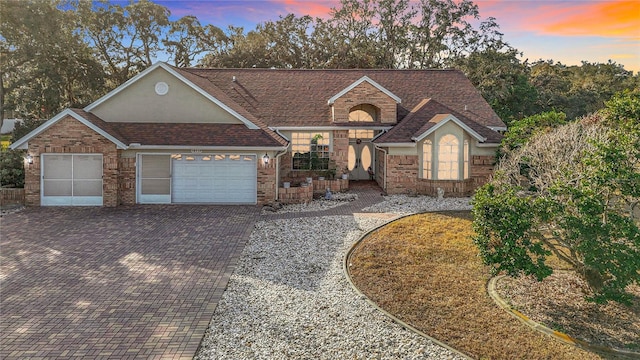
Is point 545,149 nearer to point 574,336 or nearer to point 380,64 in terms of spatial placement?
point 574,336

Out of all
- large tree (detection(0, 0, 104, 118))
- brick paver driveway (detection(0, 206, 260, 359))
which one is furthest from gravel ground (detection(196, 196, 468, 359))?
large tree (detection(0, 0, 104, 118))

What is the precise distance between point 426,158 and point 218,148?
10.3 metres

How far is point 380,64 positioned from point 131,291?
131 feet

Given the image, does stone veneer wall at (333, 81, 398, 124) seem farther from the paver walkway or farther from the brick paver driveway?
the brick paver driveway

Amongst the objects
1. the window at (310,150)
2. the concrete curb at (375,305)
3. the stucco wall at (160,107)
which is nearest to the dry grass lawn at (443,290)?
the concrete curb at (375,305)

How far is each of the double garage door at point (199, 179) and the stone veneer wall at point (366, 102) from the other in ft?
22.7

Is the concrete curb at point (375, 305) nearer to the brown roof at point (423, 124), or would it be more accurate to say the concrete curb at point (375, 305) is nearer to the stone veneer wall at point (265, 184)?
the stone veneer wall at point (265, 184)

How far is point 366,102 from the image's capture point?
24016mm

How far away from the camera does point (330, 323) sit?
8.19 metres

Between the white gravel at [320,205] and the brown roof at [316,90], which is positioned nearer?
the white gravel at [320,205]

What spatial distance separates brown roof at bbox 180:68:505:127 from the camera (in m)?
24.4

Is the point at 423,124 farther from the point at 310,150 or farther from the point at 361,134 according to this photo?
the point at 310,150

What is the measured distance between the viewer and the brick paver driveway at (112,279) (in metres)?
7.46

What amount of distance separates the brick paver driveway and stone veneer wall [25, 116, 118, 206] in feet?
5.22
